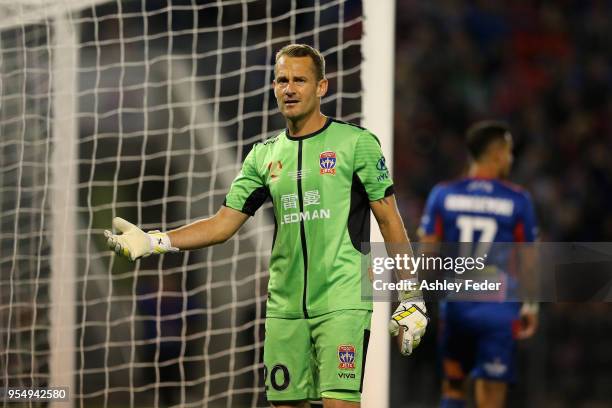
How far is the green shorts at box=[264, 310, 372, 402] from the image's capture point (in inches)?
149

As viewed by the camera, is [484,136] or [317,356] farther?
[484,136]

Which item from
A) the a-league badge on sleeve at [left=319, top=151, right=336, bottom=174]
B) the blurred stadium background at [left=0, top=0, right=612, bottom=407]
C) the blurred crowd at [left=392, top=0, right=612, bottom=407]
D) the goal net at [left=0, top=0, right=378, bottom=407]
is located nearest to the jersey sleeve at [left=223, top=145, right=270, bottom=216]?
the a-league badge on sleeve at [left=319, top=151, right=336, bottom=174]

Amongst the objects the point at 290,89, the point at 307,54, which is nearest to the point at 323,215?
the point at 290,89

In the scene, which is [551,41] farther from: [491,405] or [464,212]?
[491,405]

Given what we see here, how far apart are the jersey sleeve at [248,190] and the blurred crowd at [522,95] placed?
181 inches

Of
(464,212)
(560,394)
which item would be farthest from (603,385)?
(464,212)

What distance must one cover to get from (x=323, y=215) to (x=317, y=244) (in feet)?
0.38

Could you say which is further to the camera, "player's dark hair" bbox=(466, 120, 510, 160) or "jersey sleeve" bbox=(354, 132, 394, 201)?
"player's dark hair" bbox=(466, 120, 510, 160)

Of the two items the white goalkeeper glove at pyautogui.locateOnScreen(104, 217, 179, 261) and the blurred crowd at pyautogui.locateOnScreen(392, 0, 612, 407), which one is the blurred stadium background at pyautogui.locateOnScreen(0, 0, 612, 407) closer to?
the blurred crowd at pyautogui.locateOnScreen(392, 0, 612, 407)

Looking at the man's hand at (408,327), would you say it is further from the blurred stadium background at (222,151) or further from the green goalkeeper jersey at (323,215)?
the blurred stadium background at (222,151)

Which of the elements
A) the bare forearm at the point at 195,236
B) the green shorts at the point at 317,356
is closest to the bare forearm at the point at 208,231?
the bare forearm at the point at 195,236

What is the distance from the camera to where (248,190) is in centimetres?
412

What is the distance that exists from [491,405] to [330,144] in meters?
3.00

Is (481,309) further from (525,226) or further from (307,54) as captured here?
(307,54)
